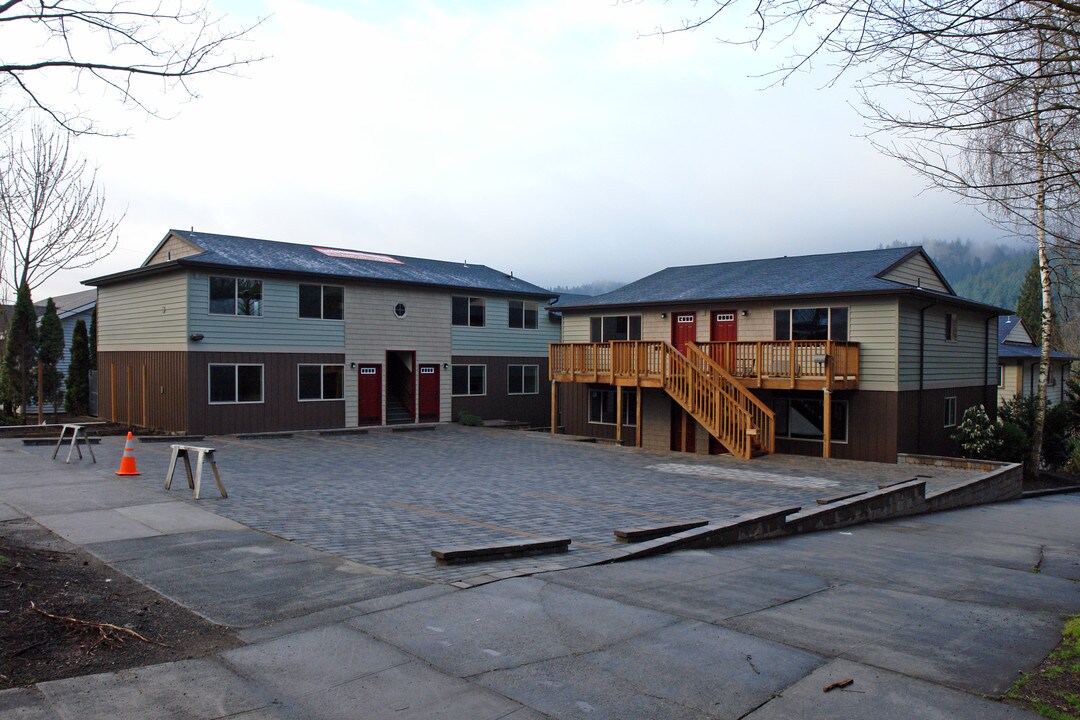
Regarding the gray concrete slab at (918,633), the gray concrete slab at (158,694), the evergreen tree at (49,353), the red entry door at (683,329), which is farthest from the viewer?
the evergreen tree at (49,353)

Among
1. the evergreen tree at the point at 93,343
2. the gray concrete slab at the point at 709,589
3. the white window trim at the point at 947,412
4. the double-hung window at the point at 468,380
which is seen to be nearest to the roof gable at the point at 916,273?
the white window trim at the point at 947,412

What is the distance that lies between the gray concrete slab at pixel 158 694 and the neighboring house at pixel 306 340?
19.9 metres

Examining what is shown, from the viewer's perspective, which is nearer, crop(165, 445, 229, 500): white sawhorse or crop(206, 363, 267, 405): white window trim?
crop(165, 445, 229, 500): white sawhorse

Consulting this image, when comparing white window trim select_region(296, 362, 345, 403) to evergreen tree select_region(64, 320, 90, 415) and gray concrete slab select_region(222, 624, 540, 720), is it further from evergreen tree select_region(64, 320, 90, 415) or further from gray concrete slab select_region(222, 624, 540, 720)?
gray concrete slab select_region(222, 624, 540, 720)

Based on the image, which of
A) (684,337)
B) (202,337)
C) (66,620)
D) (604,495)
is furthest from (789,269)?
(66,620)

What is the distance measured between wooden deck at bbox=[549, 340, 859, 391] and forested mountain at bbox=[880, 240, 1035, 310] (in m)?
→ 99.6

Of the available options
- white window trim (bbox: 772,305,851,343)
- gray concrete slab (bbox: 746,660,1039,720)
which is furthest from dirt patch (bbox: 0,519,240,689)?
white window trim (bbox: 772,305,851,343)

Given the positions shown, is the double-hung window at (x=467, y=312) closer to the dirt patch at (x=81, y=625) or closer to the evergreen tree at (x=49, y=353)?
the evergreen tree at (x=49, y=353)

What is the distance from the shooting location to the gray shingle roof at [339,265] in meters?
24.5

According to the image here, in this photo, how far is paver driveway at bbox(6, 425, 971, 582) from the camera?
9336mm

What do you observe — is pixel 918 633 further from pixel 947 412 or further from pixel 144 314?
pixel 144 314

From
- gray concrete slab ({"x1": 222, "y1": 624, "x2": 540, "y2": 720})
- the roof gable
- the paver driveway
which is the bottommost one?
Answer: the paver driveway

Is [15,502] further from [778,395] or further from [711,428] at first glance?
[778,395]

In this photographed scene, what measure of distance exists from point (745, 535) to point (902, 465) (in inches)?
475
